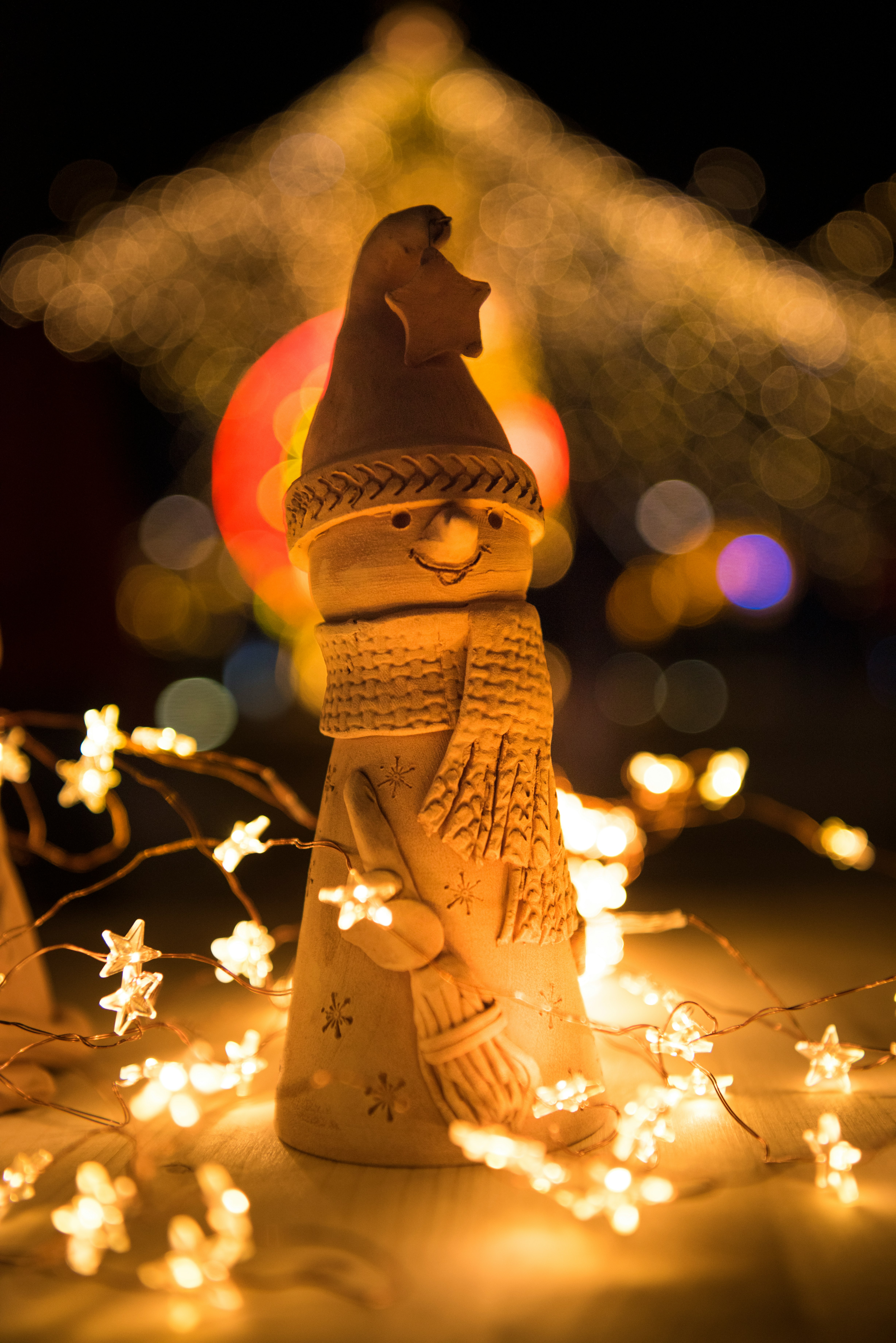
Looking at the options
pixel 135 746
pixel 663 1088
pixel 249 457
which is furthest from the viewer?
pixel 249 457

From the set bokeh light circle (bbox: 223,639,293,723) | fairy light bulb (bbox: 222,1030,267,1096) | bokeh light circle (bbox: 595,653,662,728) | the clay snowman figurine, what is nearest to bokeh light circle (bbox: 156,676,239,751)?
bokeh light circle (bbox: 223,639,293,723)

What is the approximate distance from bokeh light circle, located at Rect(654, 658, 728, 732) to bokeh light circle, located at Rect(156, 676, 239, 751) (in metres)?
3.21

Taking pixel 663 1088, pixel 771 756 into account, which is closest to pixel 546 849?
pixel 663 1088

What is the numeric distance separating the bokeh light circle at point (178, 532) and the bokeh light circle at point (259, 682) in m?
0.90

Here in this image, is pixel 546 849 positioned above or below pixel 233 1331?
above

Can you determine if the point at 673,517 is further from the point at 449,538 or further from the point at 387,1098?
the point at 387,1098

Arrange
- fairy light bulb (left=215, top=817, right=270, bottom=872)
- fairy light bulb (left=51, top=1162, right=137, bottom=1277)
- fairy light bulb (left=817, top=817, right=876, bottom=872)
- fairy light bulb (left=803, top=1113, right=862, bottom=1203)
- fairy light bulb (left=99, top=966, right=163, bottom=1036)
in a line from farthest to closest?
fairy light bulb (left=817, top=817, right=876, bottom=872)
fairy light bulb (left=215, top=817, right=270, bottom=872)
fairy light bulb (left=99, top=966, right=163, bottom=1036)
fairy light bulb (left=803, top=1113, right=862, bottom=1203)
fairy light bulb (left=51, top=1162, right=137, bottom=1277)

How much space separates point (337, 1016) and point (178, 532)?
15.4 ft

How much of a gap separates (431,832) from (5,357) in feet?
12.6

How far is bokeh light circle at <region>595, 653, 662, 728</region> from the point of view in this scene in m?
6.68

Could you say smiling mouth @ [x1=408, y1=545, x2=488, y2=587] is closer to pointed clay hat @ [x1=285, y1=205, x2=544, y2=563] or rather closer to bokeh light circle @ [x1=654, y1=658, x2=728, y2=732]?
pointed clay hat @ [x1=285, y1=205, x2=544, y2=563]

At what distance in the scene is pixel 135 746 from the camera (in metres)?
1.40

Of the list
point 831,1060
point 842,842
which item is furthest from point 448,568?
point 842,842

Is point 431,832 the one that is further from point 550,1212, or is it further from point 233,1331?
point 233,1331
